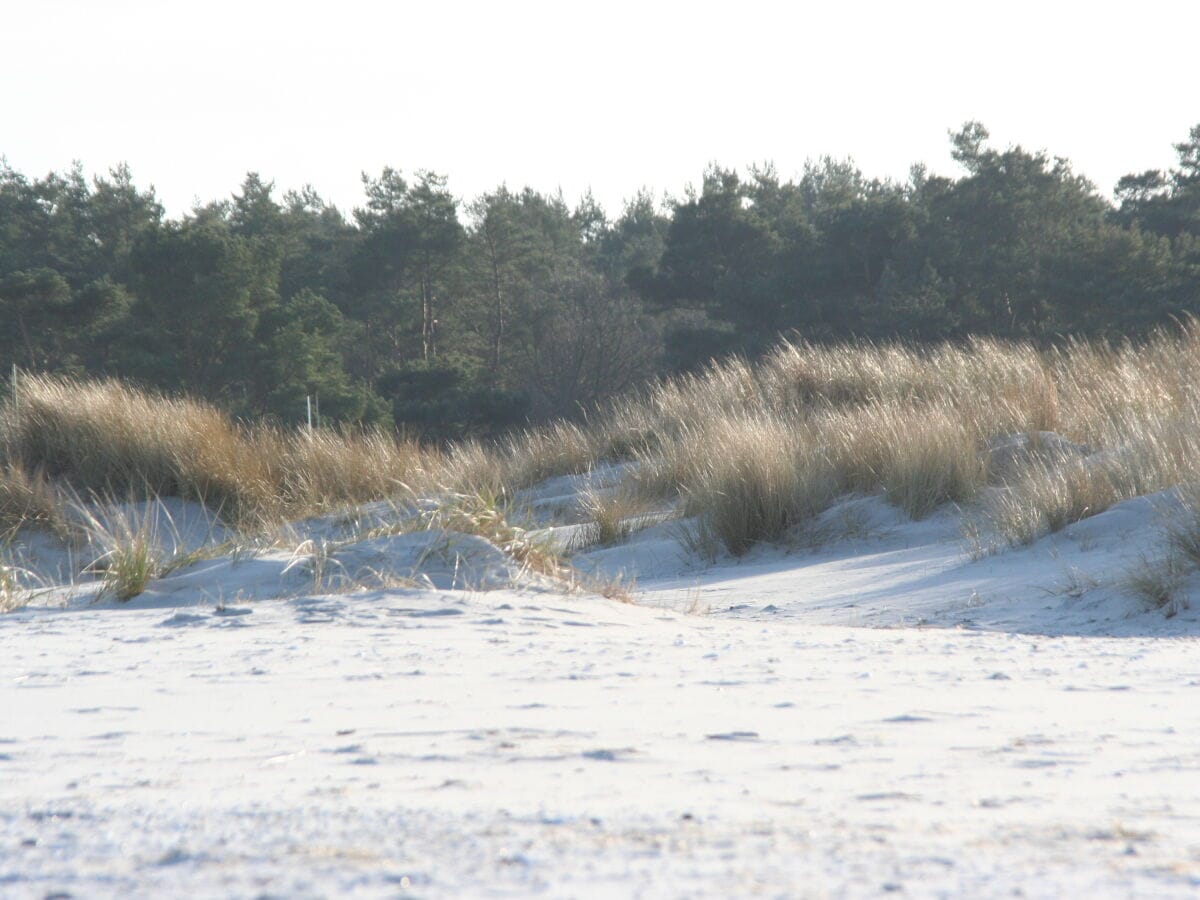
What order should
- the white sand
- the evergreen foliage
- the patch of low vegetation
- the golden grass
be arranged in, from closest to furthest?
1. the white sand
2. the patch of low vegetation
3. the golden grass
4. the evergreen foliage

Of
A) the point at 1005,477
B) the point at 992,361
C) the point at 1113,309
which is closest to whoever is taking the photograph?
the point at 1005,477

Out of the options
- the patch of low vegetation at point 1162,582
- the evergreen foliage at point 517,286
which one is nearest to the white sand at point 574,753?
the patch of low vegetation at point 1162,582

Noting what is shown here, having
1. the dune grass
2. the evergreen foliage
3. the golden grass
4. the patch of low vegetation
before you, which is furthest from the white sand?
the evergreen foliage

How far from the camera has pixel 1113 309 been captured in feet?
89.6

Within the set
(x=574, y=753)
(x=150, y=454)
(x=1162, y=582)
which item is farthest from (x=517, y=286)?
(x=574, y=753)

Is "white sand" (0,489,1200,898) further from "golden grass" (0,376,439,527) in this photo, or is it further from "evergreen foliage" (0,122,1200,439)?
"evergreen foliage" (0,122,1200,439)

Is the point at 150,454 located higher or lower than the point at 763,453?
higher

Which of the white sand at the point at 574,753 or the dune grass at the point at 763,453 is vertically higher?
the dune grass at the point at 763,453

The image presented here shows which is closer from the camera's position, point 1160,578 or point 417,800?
point 417,800

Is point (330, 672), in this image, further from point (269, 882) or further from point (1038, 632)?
point (1038, 632)

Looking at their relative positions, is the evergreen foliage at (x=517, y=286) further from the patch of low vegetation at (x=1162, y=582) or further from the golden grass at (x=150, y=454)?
the patch of low vegetation at (x=1162, y=582)

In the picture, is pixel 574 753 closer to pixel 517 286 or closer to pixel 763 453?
pixel 763 453

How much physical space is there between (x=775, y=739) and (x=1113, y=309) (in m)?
28.0

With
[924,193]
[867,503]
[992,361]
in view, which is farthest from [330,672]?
[924,193]
